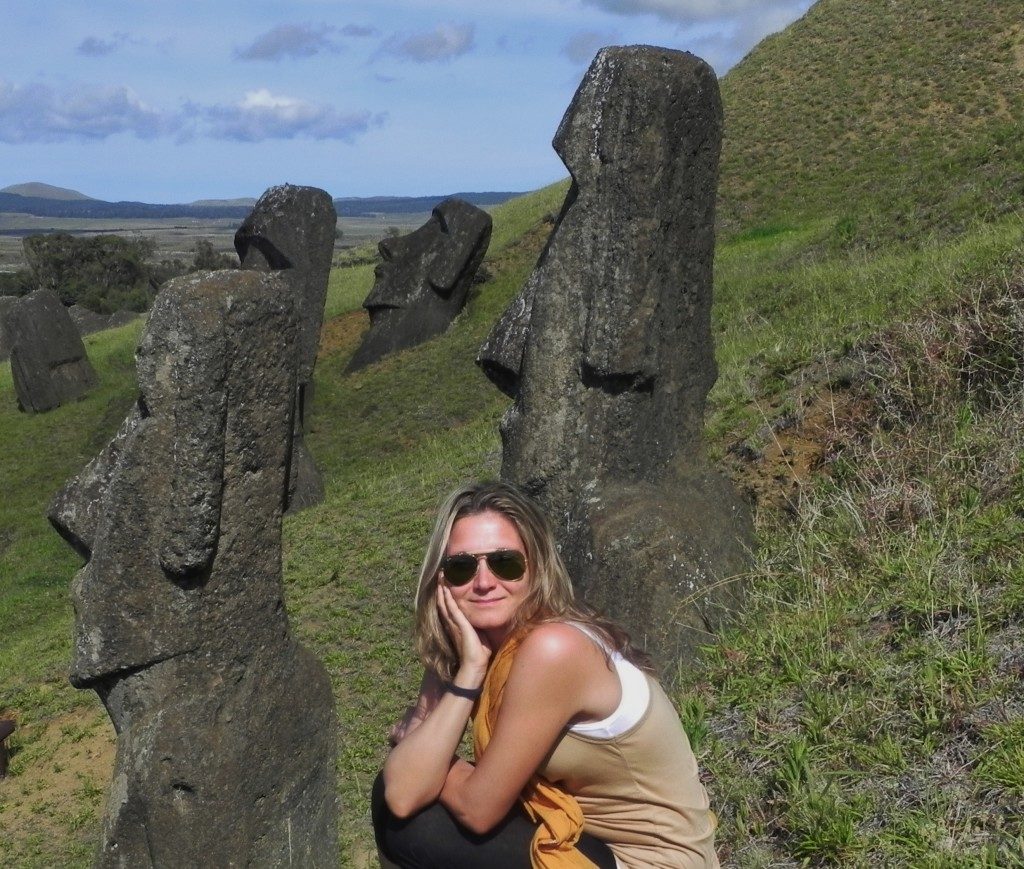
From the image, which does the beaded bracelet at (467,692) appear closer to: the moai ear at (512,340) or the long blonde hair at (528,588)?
the long blonde hair at (528,588)

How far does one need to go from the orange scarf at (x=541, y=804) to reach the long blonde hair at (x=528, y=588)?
0.41 feet

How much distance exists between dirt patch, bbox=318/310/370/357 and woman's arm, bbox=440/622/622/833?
673 inches

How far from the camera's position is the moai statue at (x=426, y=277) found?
19.0m

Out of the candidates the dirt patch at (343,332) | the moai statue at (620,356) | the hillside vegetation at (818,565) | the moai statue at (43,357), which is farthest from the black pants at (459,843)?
the moai statue at (43,357)

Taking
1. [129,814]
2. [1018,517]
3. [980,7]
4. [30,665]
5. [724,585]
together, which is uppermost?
[980,7]

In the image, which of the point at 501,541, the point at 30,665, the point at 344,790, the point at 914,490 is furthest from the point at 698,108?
the point at 30,665

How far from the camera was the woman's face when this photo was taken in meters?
3.62

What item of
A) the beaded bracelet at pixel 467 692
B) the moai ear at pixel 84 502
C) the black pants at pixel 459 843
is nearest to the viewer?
the black pants at pixel 459 843

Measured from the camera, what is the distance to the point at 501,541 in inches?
144

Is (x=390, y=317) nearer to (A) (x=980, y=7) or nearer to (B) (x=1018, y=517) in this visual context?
(B) (x=1018, y=517)

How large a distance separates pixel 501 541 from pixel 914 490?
3.35 meters

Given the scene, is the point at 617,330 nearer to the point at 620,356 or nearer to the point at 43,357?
the point at 620,356

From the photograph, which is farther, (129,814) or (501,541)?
(129,814)

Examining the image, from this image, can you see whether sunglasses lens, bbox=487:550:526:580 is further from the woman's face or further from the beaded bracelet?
the beaded bracelet
